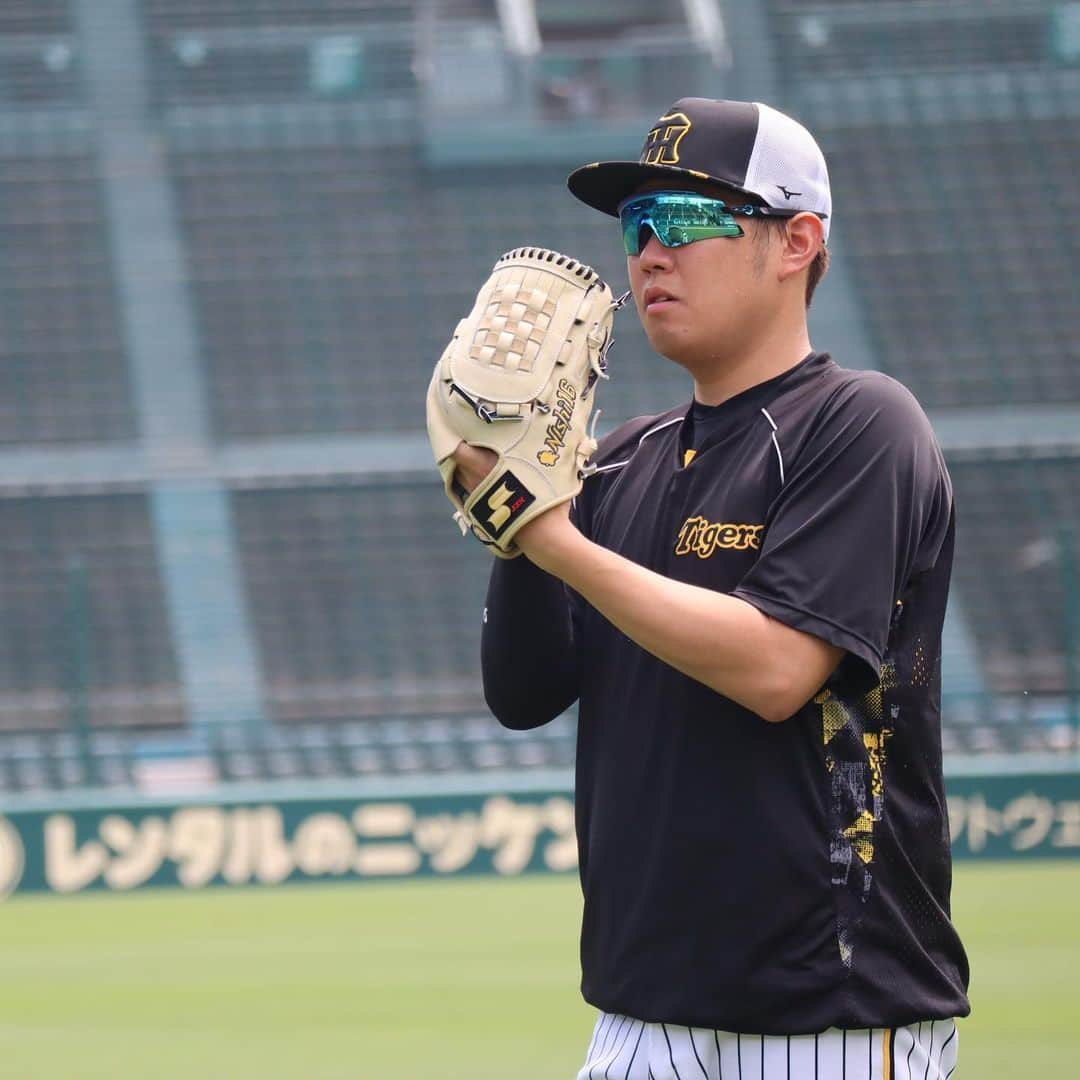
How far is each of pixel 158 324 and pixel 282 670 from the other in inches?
139

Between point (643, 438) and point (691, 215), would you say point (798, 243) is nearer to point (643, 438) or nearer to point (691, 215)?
point (691, 215)

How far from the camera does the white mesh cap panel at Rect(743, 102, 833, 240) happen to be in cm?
202

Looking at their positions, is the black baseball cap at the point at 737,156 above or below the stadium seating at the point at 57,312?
above

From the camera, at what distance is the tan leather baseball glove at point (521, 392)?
6.15ft

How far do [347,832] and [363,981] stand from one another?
195cm

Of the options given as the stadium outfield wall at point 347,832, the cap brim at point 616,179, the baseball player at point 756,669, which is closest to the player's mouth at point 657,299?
the baseball player at point 756,669

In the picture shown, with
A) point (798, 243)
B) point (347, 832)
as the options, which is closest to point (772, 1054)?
point (798, 243)

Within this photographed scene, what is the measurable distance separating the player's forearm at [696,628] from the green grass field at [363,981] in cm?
335

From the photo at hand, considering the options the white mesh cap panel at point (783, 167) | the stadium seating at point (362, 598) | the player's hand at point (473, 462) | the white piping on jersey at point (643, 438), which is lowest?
the stadium seating at point (362, 598)

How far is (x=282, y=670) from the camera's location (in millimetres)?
10133

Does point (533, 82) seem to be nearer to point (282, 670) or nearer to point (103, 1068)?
point (282, 670)

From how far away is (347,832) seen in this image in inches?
319

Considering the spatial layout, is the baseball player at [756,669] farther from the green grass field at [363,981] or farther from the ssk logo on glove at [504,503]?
the green grass field at [363,981]

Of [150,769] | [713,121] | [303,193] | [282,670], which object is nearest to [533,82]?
[303,193]
